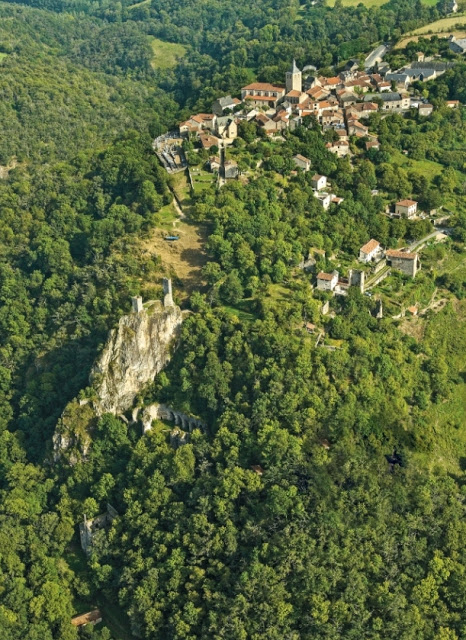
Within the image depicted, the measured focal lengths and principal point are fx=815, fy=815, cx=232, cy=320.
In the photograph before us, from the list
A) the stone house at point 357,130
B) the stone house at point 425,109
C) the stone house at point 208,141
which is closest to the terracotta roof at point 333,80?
the stone house at point 425,109

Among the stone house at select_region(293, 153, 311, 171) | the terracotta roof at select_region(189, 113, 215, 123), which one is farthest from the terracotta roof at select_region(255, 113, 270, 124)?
the stone house at select_region(293, 153, 311, 171)

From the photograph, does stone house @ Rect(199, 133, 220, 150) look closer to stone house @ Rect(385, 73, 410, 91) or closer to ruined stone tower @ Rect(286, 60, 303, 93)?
ruined stone tower @ Rect(286, 60, 303, 93)

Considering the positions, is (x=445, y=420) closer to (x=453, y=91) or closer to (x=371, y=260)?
(x=371, y=260)

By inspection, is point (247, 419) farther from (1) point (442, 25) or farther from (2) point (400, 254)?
(1) point (442, 25)

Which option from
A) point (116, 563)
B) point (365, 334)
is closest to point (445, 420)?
point (365, 334)

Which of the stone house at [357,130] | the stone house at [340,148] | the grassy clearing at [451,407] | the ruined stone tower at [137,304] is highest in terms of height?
the stone house at [357,130]

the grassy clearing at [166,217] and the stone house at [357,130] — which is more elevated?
the stone house at [357,130]

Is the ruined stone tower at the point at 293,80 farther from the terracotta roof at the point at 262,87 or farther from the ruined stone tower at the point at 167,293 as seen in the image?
the ruined stone tower at the point at 167,293

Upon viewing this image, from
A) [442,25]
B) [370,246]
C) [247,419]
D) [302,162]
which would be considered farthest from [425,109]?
[247,419]
